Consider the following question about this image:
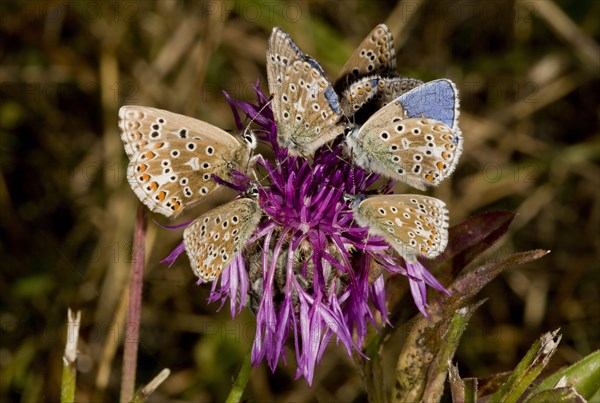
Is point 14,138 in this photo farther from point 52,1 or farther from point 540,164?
point 540,164

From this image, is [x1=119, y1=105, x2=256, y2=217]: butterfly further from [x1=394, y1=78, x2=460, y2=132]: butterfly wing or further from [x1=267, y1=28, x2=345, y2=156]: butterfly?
[x1=394, y1=78, x2=460, y2=132]: butterfly wing

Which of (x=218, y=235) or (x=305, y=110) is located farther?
(x=305, y=110)

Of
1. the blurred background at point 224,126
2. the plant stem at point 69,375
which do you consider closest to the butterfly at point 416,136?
the plant stem at point 69,375

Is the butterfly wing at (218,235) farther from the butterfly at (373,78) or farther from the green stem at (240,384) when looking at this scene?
the butterfly at (373,78)

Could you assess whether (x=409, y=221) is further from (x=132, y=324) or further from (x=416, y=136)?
(x=132, y=324)

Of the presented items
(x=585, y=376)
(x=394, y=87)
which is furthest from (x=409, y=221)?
(x=585, y=376)

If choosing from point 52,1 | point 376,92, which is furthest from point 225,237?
point 52,1
